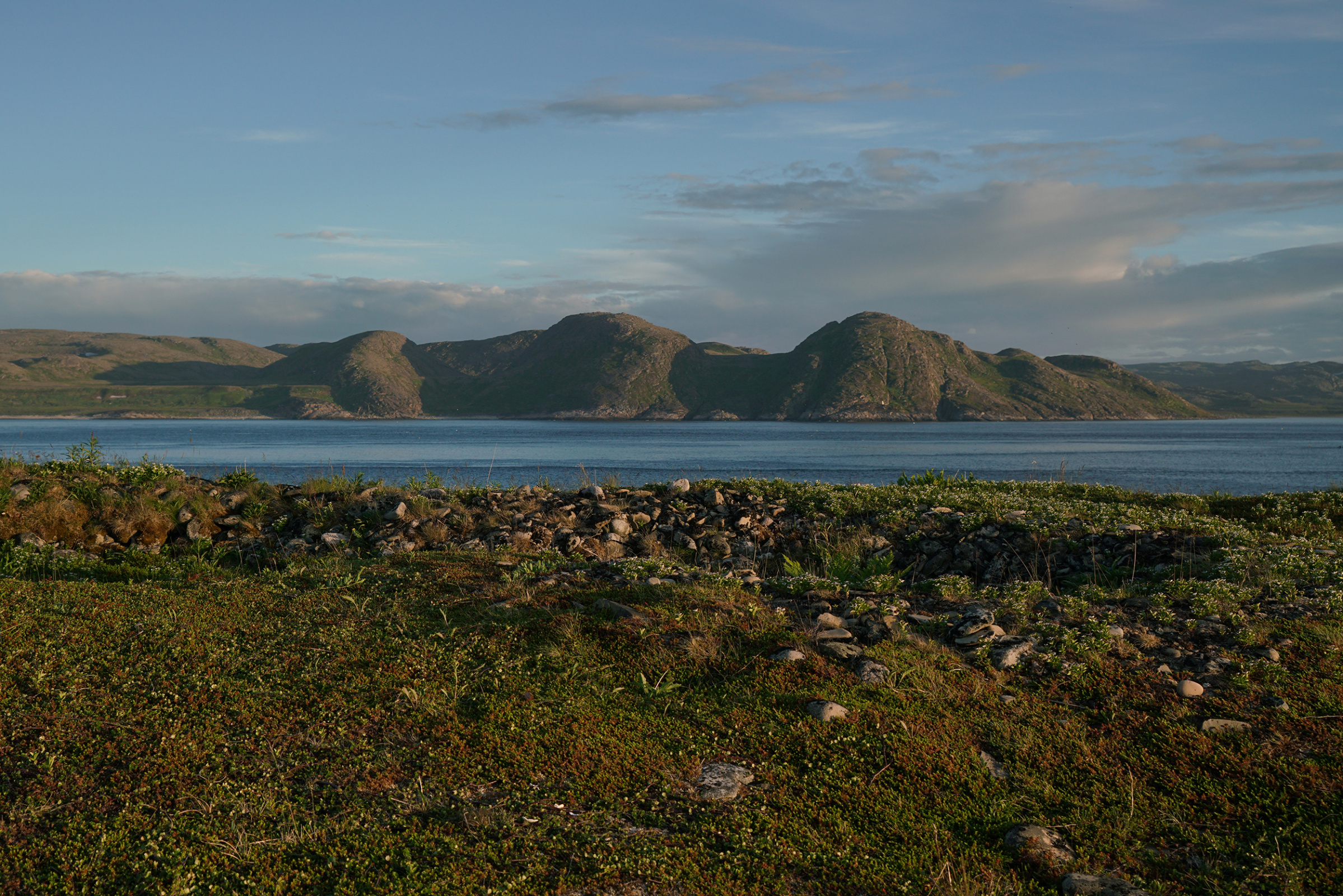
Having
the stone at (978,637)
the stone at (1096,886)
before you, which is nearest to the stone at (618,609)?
the stone at (978,637)

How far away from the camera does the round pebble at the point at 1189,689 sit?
606 cm

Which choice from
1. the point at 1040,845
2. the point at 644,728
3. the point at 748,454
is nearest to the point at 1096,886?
the point at 1040,845

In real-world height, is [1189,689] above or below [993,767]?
above

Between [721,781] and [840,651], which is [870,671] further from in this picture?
[721,781]

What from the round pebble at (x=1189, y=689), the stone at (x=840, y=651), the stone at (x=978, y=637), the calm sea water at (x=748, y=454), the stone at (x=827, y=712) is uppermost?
the stone at (x=978, y=637)

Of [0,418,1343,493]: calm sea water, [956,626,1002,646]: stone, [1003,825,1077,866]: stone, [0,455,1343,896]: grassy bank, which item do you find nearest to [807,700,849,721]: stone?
[0,455,1343,896]: grassy bank

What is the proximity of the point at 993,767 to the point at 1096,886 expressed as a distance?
1.12 m

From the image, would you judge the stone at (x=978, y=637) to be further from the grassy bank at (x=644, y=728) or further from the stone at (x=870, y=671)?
the stone at (x=870, y=671)

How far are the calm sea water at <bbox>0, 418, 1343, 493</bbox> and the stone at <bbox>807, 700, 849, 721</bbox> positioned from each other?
45.0 ft

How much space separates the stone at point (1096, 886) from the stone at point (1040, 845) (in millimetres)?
135

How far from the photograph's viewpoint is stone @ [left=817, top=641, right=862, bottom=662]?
6.55 metres

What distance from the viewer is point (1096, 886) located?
410 centimetres

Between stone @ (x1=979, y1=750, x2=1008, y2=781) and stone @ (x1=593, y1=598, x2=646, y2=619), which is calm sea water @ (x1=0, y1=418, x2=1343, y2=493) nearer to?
stone @ (x1=593, y1=598, x2=646, y2=619)

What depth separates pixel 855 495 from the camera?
1476 centimetres
